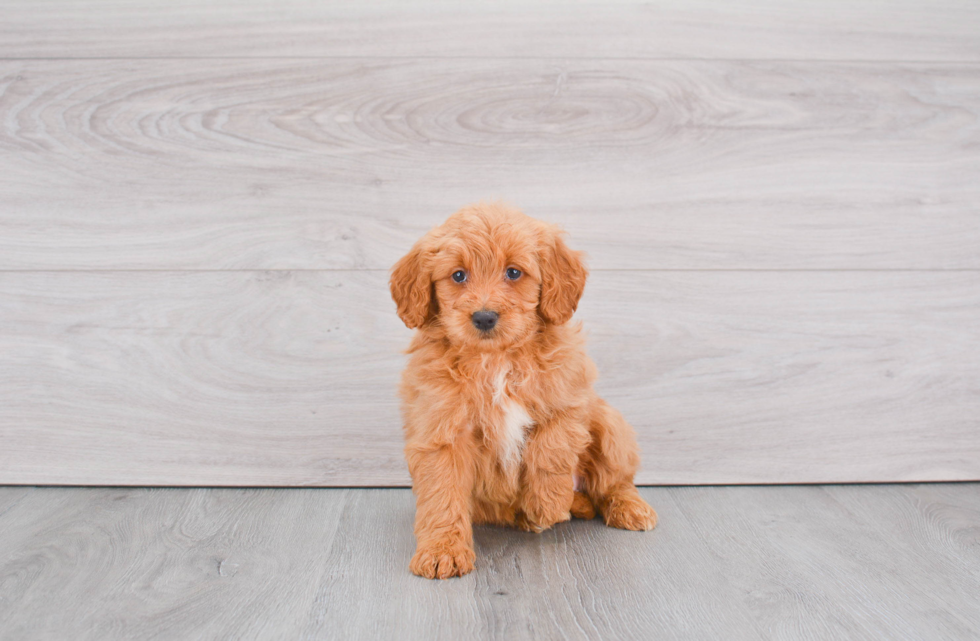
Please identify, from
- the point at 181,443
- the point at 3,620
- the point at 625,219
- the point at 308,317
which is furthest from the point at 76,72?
the point at 625,219

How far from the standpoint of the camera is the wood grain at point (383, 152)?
2219mm

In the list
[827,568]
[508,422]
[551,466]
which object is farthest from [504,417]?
[827,568]

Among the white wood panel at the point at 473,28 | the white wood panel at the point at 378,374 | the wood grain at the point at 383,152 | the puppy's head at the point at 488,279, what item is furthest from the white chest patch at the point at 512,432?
the white wood panel at the point at 473,28

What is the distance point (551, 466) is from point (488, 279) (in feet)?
1.56

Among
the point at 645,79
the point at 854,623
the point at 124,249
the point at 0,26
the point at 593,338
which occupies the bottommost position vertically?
the point at 854,623

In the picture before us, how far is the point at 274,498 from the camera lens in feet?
7.14

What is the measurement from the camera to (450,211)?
2232 millimetres

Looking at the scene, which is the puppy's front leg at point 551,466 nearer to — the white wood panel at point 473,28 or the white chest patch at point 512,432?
the white chest patch at point 512,432

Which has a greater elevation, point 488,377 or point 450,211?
point 450,211

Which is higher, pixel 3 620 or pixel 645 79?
Answer: pixel 645 79

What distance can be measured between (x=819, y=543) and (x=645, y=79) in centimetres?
145

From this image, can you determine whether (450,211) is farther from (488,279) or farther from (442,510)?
(442,510)

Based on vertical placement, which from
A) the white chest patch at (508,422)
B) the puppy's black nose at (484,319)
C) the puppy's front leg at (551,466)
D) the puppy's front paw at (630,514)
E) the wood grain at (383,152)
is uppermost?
the wood grain at (383,152)

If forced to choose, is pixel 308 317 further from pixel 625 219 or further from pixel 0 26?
pixel 0 26
